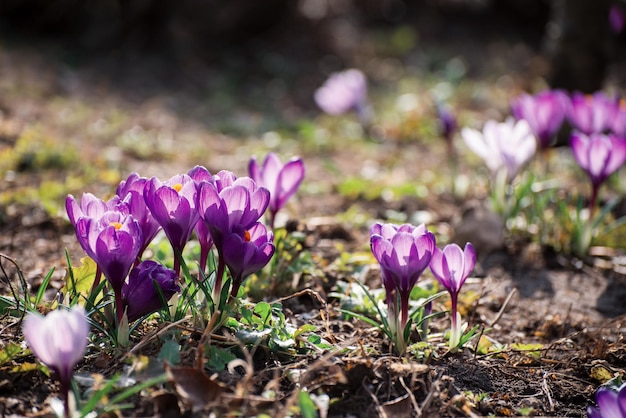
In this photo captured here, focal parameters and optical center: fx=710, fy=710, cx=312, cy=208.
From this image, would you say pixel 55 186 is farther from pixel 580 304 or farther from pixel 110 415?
pixel 580 304

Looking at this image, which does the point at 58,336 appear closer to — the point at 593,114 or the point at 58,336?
the point at 58,336

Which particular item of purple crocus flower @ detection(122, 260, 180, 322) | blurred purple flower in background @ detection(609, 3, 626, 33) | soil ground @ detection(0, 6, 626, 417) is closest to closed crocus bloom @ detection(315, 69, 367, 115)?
soil ground @ detection(0, 6, 626, 417)

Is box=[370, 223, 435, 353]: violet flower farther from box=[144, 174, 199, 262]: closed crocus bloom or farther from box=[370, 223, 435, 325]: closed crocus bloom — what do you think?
box=[144, 174, 199, 262]: closed crocus bloom

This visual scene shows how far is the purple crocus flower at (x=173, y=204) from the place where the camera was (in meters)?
1.60

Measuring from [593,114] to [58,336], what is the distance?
2.49 metres

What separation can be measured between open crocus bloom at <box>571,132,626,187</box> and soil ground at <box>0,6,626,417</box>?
16.0 inches

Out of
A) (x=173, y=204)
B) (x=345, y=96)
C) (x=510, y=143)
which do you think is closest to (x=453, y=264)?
(x=173, y=204)

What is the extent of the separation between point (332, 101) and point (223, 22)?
1732 mm

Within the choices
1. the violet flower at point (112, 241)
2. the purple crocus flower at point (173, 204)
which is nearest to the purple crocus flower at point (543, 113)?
the purple crocus flower at point (173, 204)

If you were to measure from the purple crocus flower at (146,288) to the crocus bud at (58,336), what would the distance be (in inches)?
11.3

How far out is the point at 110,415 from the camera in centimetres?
148

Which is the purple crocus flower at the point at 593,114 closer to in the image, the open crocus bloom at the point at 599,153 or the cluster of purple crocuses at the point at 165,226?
the open crocus bloom at the point at 599,153

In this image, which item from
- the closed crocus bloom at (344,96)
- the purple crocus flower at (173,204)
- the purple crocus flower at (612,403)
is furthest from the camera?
the closed crocus bloom at (344,96)

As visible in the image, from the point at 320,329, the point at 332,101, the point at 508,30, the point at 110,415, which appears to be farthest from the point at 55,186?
the point at 508,30
